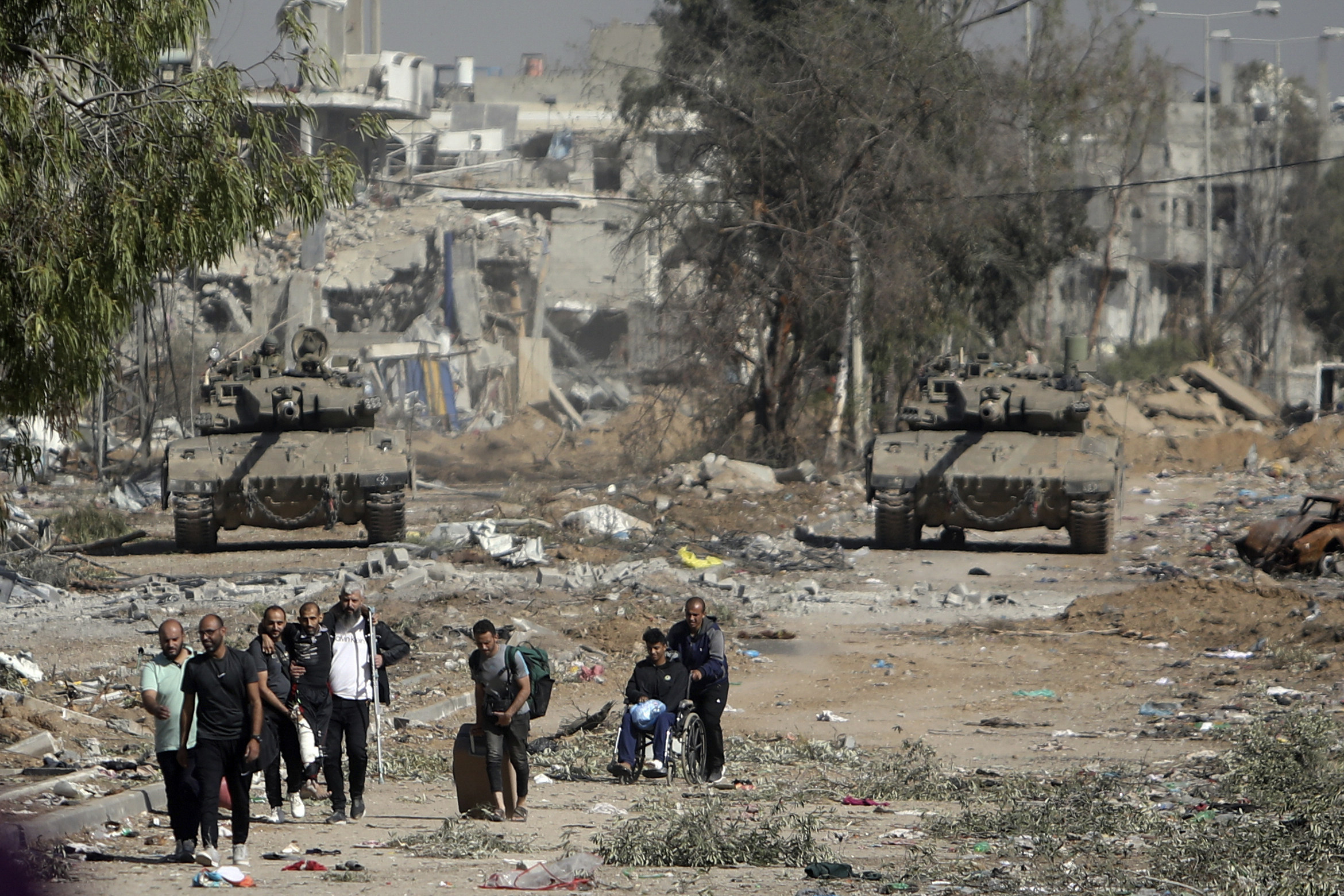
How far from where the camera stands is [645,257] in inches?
2067

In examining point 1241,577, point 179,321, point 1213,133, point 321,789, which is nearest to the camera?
point 321,789

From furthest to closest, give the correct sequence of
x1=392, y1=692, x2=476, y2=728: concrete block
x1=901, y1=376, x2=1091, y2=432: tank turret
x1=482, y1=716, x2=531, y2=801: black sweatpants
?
x1=901, y1=376, x2=1091, y2=432: tank turret
x1=392, y1=692, x2=476, y2=728: concrete block
x1=482, y1=716, x2=531, y2=801: black sweatpants

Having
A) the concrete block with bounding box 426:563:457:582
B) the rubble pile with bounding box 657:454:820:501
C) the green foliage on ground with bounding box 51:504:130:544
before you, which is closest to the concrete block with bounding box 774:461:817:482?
the rubble pile with bounding box 657:454:820:501

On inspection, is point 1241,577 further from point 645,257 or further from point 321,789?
point 645,257

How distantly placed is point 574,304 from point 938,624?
116ft

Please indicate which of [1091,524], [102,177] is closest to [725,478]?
[1091,524]

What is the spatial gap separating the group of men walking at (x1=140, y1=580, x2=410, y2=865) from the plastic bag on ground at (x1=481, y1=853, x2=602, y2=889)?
4.30 ft

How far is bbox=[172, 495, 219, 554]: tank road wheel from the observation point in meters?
19.6

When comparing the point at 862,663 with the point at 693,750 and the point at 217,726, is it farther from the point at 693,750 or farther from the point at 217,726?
the point at 217,726

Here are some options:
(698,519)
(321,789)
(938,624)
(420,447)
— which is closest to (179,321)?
(420,447)

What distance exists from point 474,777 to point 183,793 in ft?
→ 5.66

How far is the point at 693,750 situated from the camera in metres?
9.85

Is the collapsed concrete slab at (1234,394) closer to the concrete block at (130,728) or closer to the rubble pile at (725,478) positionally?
the rubble pile at (725,478)

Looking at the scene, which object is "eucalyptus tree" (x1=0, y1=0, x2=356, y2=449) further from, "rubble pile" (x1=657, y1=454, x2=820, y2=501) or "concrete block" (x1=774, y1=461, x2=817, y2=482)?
"concrete block" (x1=774, y1=461, x2=817, y2=482)
